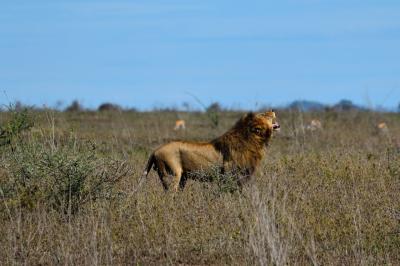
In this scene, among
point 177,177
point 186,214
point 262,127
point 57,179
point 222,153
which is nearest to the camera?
point 186,214

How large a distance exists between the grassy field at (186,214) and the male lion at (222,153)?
26 cm

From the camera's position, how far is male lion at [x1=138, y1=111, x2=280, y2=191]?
11.6m

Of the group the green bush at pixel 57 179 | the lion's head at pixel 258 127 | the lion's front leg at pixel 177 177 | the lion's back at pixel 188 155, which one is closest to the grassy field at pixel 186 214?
the green bush at pixel 57 179

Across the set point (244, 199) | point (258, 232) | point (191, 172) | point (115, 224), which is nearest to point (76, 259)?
point (115, 224)

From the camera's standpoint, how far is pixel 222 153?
38.9 ft

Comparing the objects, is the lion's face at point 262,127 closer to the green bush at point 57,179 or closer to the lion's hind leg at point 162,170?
the lion's hind leg at point 162,170

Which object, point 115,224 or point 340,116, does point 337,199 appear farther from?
point 340,116

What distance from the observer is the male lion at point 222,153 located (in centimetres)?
1156

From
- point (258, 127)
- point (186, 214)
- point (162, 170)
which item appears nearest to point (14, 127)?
point (162, 170)

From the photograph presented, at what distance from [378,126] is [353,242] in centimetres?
1620

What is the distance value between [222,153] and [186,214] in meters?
2.47

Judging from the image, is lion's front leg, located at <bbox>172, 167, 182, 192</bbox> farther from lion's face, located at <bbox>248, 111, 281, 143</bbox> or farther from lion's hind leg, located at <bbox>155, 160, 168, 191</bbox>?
lion's face, located at <bbox>248, 111, 281, 143</bbox>

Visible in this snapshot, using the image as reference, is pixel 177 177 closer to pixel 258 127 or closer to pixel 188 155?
pixel 188 155

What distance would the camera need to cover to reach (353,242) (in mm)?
8812
